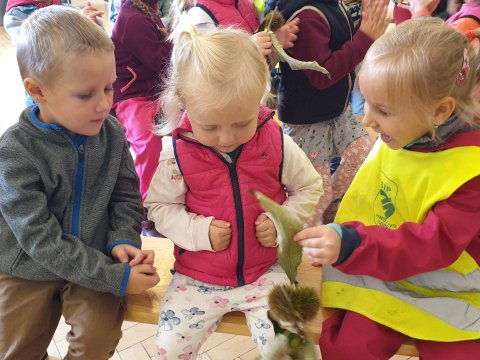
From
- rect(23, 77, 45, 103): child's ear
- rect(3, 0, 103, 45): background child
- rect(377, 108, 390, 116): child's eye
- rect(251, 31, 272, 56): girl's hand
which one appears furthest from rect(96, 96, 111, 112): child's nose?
rect(3, 0, 103, 45): background child

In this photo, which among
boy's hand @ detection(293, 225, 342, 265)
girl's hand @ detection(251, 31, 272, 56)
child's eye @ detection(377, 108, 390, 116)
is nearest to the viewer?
boy's hand @ detection(293, 225, 342, 265)

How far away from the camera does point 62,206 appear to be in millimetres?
1093

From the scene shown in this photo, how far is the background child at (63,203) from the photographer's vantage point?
39.8 inches

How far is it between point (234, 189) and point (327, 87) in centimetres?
Result: 69

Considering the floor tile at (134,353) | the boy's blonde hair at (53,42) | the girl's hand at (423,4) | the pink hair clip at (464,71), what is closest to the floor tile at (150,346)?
the floor tile at (134,353)

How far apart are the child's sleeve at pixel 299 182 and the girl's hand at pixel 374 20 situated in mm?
586

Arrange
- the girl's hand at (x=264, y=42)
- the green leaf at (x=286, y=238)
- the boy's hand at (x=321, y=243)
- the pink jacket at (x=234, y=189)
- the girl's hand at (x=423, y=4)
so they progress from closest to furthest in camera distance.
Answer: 1. the green leaf at (x=286, y=238)
2. the boy's hand at (x=321, y=243)
3. the pink jacket at (x=234, y=189)
4. the girl's hand at (x=264, y=42)
5. the girl's hand at (x=423, y=4)

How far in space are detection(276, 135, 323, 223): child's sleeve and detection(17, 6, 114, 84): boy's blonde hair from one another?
0.50m

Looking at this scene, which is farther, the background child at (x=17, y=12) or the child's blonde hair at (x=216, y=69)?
the background child at (x=17, y=12)

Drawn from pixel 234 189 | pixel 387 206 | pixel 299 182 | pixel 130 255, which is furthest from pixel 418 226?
pixel 130 255

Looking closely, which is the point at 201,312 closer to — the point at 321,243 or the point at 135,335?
the point at 321,243

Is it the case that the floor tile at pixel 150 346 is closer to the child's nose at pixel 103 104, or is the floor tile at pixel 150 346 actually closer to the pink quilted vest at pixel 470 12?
the child's nose at pixel 103 104

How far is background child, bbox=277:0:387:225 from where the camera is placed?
59.9 inches

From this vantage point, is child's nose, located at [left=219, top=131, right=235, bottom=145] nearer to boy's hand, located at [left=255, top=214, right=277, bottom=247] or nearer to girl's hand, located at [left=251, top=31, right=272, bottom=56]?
boy's hand, located at [left=255, top=214, right=277, bottom=247]
